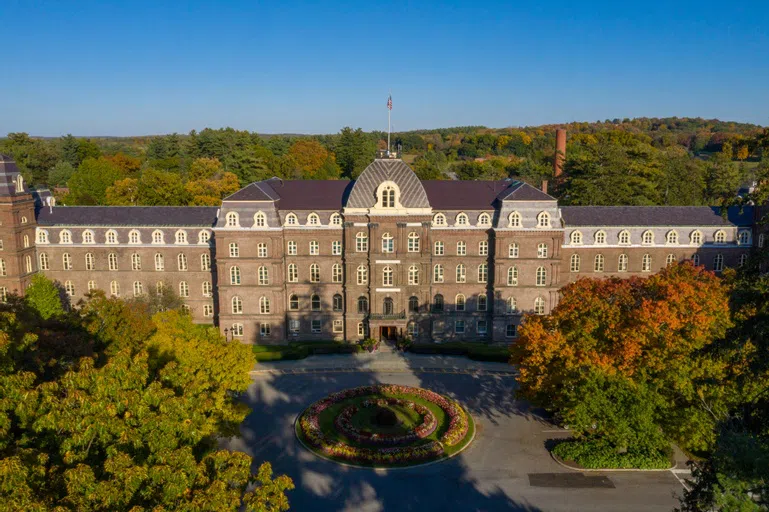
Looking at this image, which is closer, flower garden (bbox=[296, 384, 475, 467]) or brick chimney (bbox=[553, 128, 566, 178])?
flower garden (bbox=[296, 384, 475, 467])

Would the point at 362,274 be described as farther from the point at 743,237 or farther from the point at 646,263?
the point at 743,237

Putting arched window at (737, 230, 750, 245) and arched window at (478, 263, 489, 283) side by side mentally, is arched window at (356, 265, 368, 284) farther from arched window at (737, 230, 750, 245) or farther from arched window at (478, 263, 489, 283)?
arched window at (737, 230, 750, 245)

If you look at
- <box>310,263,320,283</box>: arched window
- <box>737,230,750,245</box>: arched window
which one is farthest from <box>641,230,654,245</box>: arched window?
<box>310,263,320,283</box>: arched window

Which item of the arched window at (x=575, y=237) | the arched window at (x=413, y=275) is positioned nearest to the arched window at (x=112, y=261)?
the arched window at (x=413, y=275)

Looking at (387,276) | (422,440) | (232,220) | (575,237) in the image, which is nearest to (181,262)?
(232,220)

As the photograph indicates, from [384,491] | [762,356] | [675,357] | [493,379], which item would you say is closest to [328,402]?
[384,491]

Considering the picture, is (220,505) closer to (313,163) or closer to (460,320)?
(460,320)
